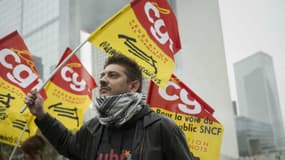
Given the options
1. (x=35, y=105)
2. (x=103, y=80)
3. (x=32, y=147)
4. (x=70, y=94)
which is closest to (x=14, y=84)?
(x=70, y=94)

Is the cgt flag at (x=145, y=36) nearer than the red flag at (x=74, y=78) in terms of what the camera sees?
Yes

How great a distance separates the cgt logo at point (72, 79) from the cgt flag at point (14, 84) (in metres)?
0.35

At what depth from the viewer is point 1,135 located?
2090 mm

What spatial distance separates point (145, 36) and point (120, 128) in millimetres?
929

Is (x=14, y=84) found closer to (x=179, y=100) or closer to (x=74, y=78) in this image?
(x=74, y=78)

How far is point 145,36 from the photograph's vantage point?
65.7 inches

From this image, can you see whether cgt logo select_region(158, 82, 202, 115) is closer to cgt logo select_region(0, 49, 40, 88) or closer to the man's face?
cgt logo select_region(0, 49, 40, 88)

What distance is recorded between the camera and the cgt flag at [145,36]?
157 cm

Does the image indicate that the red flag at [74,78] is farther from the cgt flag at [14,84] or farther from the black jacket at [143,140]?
the black jacket at [143,140]

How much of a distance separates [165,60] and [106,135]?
0.90 m

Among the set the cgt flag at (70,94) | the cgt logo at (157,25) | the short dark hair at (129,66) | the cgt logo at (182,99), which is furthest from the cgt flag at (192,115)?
the short dark hair at (129,66)

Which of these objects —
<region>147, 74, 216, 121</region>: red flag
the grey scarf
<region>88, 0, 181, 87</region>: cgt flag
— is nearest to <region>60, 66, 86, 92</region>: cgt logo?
<region>147, 74, 216, 121</region>: red flag

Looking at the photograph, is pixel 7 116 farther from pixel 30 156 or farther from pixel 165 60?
pixel 165 60

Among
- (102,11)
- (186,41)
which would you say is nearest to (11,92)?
(102,11)
